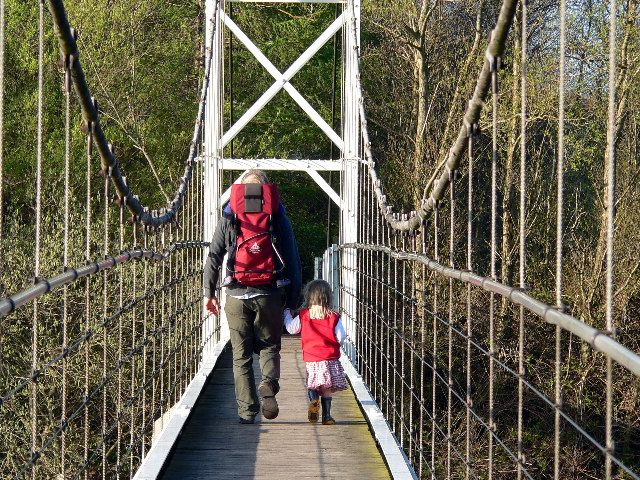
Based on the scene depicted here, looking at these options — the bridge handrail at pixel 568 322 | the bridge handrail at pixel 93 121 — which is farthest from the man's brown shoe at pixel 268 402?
the bridge handrail at pixel 568 322

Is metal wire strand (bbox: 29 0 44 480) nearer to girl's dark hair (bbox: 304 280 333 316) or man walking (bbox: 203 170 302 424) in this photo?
man walking (bbox: 203 170 302 424)

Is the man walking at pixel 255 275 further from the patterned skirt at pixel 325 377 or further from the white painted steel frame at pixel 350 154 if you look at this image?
the white painted steel frame at pixel 350 154

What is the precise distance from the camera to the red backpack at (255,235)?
4.81 m

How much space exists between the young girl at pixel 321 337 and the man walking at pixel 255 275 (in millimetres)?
244

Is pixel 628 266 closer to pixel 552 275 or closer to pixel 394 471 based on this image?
pixel 552 275

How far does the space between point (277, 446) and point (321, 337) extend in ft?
1.93

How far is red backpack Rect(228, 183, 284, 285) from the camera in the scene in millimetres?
4812

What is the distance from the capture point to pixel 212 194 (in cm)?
951

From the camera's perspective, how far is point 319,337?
18.0 feet

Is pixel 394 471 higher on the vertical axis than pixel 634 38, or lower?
lower

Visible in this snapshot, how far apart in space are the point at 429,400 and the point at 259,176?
12.4 meters

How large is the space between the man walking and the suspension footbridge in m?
0.24

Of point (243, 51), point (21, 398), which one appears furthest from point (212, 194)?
point (243, 51)

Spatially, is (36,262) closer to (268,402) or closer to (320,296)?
Result: (268,402)
